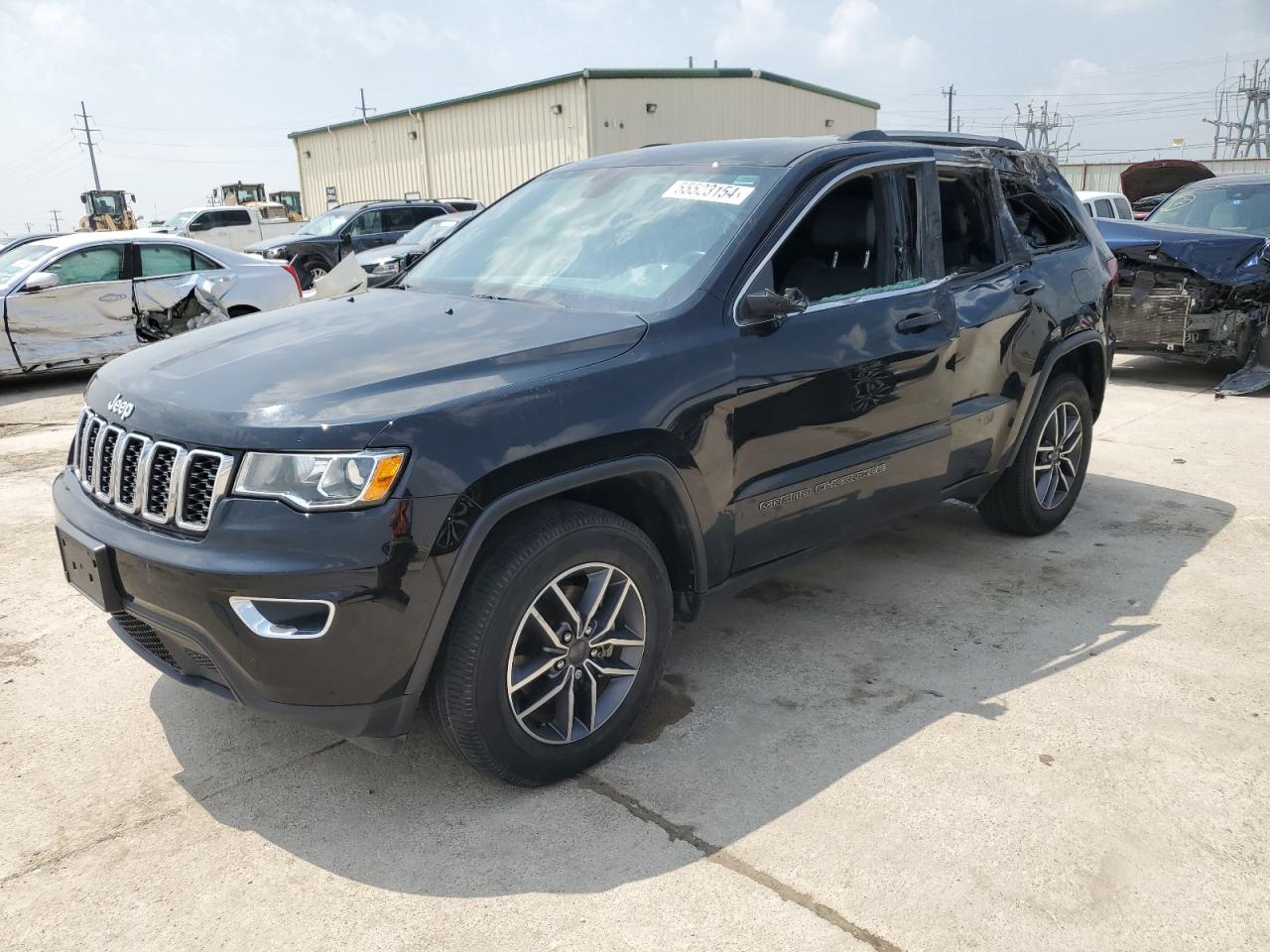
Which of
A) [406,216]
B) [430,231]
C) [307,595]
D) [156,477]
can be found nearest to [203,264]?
[430,231]

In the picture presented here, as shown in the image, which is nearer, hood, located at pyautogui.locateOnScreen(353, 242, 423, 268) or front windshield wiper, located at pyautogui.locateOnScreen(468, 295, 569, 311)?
front windshield wiper, located at pyautogui.locateOnScreen(468, 295, 569, 311)

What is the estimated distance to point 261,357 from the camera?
294 cm

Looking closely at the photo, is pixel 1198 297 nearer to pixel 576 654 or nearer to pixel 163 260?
pixel 576 654

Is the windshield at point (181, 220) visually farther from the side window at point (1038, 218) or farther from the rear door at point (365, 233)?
the side window at point (1038, 218)

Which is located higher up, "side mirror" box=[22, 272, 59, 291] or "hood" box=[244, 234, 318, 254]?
"hood" box=[244, 234, 318, 254]

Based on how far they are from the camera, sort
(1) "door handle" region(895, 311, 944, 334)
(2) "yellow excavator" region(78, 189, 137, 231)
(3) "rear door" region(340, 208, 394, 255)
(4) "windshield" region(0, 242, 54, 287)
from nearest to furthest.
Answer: (1) "door handle" region(895, 311, 944, 334) < (4) "windshield" region(0, 242, 54, 287) < (3) "rear door" region(340, 208, 394, 255) < (2) "yellow excavator" region(78, 189, 137, 231)

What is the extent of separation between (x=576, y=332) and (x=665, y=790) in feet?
4.48

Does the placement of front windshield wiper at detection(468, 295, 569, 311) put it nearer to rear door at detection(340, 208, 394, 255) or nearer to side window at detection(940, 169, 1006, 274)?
side window at detection(940, 169, 1006, 274)

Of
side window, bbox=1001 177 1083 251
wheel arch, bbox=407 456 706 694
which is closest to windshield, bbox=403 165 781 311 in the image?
wheel arch, bbox=407 456 706 694

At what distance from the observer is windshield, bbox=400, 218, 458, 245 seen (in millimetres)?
15391

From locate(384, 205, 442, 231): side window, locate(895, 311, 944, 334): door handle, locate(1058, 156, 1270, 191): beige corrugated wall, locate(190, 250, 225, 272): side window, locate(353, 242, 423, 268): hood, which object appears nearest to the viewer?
locate(895, 311, 944, 334): door handle

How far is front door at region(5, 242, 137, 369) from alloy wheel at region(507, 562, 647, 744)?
854 centimetres

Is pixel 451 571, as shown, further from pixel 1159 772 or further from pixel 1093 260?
pixel 1093 260

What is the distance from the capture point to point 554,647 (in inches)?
113
